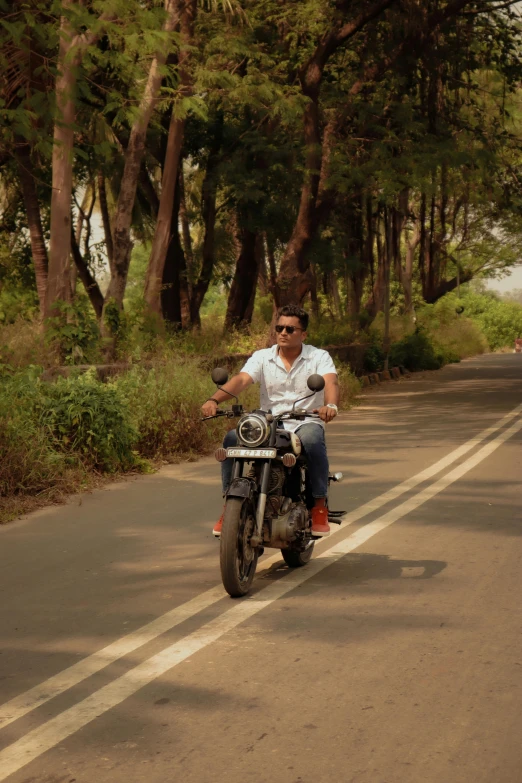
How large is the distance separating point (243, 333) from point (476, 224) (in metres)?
30.9

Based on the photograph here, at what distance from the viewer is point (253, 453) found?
23.6 ft

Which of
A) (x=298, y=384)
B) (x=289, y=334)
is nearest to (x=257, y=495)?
(x=298, y=384)

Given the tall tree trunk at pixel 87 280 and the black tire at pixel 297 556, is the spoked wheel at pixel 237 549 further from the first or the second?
the tall tree trunk at pixel 87 280

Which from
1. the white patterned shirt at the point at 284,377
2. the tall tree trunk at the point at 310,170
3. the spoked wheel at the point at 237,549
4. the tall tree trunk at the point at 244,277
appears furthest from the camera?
the tall tree trunk at the point at 244,277

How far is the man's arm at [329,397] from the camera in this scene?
7430 mm

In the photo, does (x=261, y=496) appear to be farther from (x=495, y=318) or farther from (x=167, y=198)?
(x=495, y=318)

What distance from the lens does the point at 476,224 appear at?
55.3 meters

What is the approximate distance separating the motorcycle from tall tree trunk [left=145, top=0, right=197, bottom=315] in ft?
49.2

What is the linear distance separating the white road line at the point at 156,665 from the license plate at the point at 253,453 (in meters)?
0.81

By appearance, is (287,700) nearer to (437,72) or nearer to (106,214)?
(437,72)

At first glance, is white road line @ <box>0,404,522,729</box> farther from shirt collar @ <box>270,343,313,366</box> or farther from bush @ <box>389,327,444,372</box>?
bush @ <box>389,327,444,372</box>

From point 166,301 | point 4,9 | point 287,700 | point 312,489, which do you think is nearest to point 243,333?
point 166,301

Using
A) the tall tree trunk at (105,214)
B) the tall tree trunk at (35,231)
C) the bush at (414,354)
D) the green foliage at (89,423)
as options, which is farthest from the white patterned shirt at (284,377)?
the bush at (414,354)

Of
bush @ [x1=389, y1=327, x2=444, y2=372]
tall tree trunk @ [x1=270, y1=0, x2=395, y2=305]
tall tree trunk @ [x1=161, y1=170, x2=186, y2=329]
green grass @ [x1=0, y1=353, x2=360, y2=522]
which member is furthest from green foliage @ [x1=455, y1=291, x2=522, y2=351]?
green grass @ [x1=0, y1=353, x2=360, y2=522]
